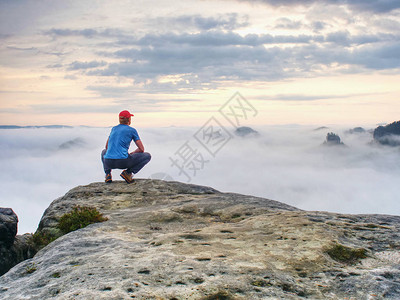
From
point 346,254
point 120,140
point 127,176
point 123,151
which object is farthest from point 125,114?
point 346,254

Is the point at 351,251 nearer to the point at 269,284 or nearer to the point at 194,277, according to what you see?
the point at 269,284

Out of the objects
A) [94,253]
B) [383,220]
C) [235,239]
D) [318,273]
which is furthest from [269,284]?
[383,220]

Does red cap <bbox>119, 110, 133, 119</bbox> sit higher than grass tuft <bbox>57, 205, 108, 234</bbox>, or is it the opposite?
red cap <bbox>119, 110, 133, 119</bbox>

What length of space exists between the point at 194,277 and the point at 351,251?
364cm

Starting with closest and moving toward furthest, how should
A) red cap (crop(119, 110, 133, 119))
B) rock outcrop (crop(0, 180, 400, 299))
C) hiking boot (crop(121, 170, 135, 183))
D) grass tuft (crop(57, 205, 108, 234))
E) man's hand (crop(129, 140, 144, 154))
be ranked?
rock outcrop (crop(0, 180, 400, 299))
grass tuft (crop(57, 205, 108, 234))
red cap (crop(119, 110, 133, 119))
hiking boot (crop(121, 170, 135, 183))
man's hand (crop(129, 140, 144, 154))

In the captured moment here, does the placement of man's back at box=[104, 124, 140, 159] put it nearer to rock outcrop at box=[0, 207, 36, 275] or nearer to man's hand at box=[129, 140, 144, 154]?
man's hand at box=[129, 140, 144, 154]

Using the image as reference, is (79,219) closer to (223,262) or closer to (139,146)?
(223,262)

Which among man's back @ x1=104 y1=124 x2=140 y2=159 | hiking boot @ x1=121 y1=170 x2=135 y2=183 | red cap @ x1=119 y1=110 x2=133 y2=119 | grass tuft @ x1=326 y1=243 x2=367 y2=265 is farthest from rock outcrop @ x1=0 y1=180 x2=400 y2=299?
red cap @ x1=119 y1=110 x2=133 y2=119

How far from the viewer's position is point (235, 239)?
8352 mm

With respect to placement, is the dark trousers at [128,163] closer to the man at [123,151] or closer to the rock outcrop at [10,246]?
the man at [123,151]

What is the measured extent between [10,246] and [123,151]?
7022 millimetres

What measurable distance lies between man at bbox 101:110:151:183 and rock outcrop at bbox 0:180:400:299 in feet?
23.2

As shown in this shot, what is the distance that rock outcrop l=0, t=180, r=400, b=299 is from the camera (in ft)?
18.3

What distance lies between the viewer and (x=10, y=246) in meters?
12.7
